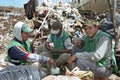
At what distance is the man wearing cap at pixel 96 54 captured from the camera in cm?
581

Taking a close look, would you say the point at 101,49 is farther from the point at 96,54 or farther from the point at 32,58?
the point at 32,58

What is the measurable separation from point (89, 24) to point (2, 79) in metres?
1.71

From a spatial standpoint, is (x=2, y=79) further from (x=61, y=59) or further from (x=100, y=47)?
(x=61, y=59)

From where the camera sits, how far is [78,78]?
16.6ft

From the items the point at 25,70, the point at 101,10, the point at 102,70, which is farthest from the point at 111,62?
the point at 101,10

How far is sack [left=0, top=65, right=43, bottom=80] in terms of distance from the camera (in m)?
4.90

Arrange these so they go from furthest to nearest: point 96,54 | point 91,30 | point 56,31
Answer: point 56,31
point 91,30
point 96,54

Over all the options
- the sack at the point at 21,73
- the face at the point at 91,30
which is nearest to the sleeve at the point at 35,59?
the sack at the point at 21,73

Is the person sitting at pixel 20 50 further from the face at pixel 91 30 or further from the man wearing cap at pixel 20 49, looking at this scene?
the face at pixel 91 30

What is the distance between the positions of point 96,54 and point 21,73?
1.34 m

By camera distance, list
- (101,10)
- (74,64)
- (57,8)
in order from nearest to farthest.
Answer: (74,64), (57,8), (101,10)

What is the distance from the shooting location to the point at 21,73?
499 centimetres

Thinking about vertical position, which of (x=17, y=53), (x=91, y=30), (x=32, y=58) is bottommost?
(x=32, y=58)

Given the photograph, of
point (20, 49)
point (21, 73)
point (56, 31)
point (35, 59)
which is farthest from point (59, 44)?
point (21, 73)
